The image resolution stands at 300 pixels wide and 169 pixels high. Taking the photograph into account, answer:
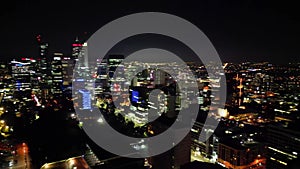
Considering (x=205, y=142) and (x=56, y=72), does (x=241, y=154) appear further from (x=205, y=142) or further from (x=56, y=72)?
(x=56, y=72)

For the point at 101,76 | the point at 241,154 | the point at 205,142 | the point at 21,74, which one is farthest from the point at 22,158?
A: the point at 21,74

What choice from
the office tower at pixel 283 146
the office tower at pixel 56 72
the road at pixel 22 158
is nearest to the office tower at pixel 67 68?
the office tower at pixel 56 72

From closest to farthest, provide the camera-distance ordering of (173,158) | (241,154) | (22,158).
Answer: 1. (22,158)
2. (173,158)
3. (241,154)

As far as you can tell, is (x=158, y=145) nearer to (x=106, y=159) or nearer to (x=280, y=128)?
(x=106, y=159)

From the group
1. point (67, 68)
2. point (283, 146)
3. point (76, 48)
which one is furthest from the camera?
Result: point (67, 68)

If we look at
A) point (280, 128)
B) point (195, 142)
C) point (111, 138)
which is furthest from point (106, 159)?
point (280, 128)

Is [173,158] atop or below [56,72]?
below

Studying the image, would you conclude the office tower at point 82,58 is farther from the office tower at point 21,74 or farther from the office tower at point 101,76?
the office tower at point 21,74
